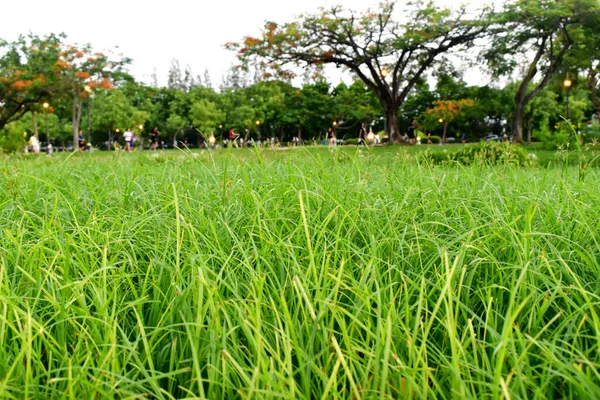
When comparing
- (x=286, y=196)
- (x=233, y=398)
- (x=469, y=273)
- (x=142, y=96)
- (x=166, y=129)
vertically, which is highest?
(x=142, y=96)

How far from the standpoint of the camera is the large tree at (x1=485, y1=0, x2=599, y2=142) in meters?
15.8

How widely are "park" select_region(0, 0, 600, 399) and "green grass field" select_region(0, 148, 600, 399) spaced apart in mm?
12

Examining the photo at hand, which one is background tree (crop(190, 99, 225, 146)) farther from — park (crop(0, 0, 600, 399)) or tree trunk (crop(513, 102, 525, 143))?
tree trunk (crop(513, 102, 525, 143))

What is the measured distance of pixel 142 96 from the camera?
51.3 meters

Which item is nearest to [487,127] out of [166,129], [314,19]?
[166,129]

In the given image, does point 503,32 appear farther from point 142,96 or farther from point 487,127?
point 142,96

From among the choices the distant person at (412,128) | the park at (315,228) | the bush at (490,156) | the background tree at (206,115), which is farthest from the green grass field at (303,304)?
the background tree at (206,115)

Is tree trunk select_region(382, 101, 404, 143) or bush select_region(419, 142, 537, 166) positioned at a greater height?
tree trunk select_region(382, 101, 404, 143)

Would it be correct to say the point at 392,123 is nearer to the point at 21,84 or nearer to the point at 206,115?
the point at 21,84

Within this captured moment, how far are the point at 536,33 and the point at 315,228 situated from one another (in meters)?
19.4

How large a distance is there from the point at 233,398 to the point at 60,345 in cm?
50

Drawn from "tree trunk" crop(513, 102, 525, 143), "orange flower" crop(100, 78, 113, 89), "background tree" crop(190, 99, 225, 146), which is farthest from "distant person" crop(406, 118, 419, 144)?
"background tree" crop(190, 99, 225, 146)

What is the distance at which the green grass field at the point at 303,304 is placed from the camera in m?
0.94

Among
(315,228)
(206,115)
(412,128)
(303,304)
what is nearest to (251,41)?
(315,228)
